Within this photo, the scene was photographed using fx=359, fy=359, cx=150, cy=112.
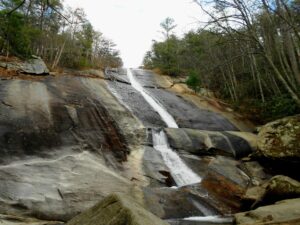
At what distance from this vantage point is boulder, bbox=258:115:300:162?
500 inches

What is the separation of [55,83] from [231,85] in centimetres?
1623

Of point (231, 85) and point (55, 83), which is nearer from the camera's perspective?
point (55, 83)

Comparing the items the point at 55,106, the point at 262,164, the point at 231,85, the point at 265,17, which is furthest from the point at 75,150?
the point at 231,85

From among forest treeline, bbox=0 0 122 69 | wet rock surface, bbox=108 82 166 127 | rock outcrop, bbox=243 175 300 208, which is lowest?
rock outcrop, bbox=243 175 300 208

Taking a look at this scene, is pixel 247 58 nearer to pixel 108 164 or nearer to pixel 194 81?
pixel 194 81

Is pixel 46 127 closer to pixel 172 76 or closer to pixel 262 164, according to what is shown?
pixel 262 164

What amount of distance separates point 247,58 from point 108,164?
20869mm

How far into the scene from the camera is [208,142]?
1484 cm

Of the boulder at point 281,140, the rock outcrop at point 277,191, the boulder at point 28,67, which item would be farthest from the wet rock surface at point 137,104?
the rock outcrop at point 277,191

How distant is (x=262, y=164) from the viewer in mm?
14062

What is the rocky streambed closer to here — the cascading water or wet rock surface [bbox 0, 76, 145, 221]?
wet rock surface [bbox 0, 76, 145, 221]

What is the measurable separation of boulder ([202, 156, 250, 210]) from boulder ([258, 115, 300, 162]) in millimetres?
1311

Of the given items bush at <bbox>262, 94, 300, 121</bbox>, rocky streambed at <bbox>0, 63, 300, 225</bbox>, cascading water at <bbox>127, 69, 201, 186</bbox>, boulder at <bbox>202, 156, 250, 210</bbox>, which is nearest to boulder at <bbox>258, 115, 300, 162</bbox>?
rocky streambed at <bbox>0, 63, 300, 225</bbox>

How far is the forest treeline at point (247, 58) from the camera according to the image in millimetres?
13820
